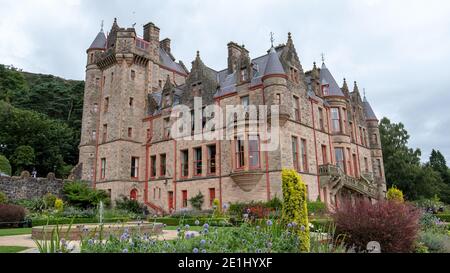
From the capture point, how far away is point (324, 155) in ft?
88.7

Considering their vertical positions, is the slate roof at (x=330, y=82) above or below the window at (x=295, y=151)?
above

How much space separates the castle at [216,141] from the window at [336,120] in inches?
3.6

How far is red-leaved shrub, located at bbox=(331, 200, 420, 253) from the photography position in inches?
310

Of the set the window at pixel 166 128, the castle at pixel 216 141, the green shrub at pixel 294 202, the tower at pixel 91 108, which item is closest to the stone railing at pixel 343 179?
A: the castle at pixel 216 141

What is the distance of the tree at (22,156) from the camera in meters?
36.8

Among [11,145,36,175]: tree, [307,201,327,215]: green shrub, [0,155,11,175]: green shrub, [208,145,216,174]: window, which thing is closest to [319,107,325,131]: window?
[307,201,327,215]: green shrub

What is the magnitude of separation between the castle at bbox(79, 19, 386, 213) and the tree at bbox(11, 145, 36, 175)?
982 centimetres

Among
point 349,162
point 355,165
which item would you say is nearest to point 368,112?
point 355,165

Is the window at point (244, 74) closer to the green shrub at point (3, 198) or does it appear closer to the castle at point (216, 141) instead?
the castle at point (216, 141)

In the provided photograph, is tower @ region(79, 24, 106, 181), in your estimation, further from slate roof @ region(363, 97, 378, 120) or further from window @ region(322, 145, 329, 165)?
slate roof @ region(363, 97, 378, 120)

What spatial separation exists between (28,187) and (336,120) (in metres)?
27.3

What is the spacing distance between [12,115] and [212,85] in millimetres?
28039
